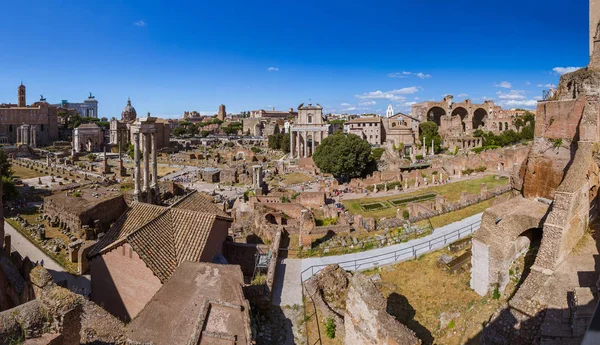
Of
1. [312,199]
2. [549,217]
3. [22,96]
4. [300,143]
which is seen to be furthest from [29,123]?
[549,217]

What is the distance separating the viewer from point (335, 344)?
1024 centimetres

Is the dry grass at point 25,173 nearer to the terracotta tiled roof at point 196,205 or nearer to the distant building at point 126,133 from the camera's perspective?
the distant building at point 126,133

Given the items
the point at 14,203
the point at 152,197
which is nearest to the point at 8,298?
the point at 152,197

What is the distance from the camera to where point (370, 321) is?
347 inches

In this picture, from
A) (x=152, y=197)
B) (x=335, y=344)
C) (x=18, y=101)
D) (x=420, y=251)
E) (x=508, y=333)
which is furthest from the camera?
(x=18, y=101)

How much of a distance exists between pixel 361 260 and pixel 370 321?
19.8ft

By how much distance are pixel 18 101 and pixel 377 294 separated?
131 metres

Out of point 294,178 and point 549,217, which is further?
point 294,178

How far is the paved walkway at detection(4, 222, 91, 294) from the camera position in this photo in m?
15.7

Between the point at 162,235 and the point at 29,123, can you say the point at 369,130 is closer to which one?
the point at 162,235

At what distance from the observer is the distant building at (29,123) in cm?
9475

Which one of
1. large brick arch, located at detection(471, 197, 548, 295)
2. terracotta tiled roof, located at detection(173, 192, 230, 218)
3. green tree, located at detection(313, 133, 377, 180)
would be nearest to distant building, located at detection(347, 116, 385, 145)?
green tree, located at detection(313, 133, 377, 180)

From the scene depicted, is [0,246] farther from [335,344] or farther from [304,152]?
[304,152]

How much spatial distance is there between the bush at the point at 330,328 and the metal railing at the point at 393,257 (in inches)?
120
